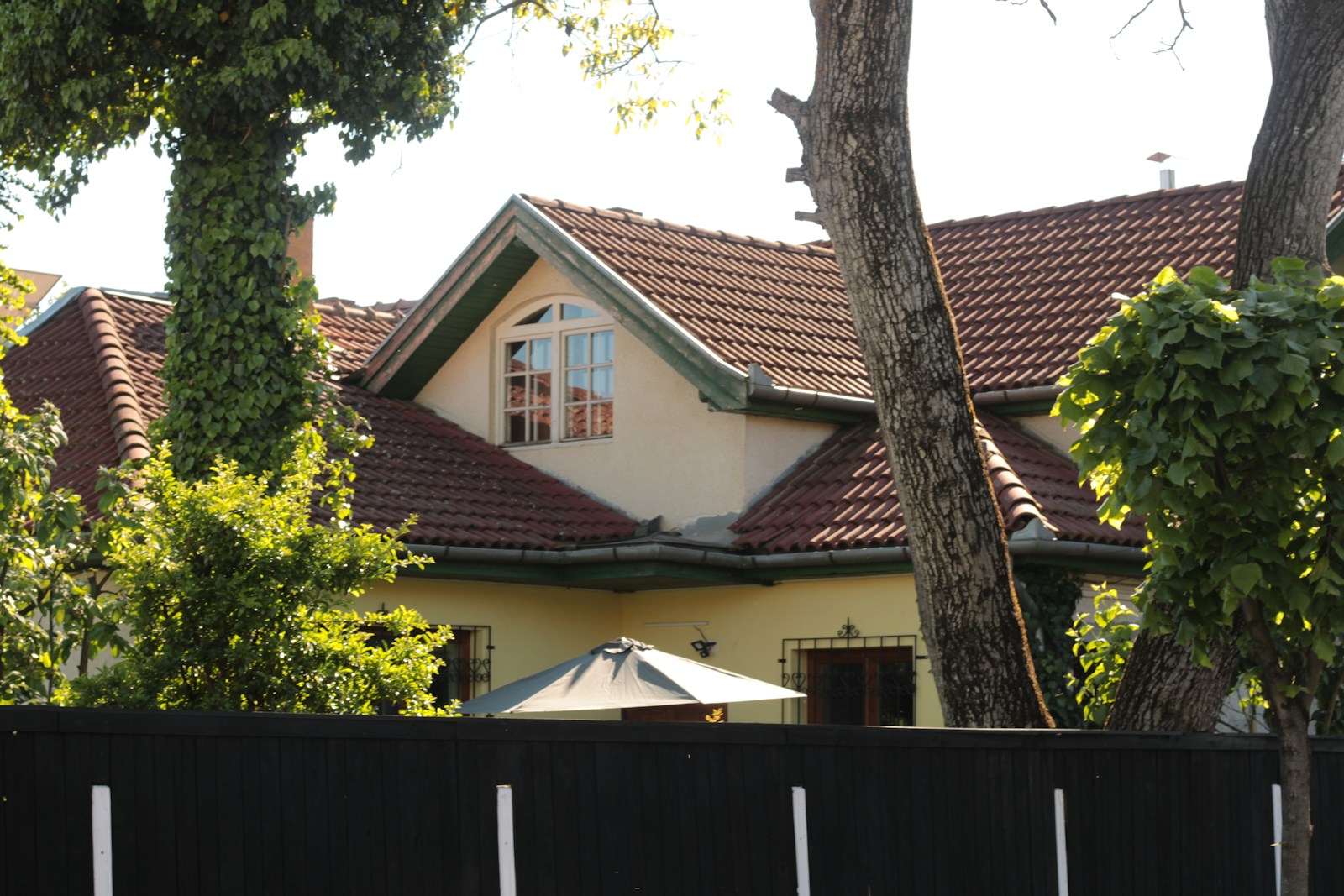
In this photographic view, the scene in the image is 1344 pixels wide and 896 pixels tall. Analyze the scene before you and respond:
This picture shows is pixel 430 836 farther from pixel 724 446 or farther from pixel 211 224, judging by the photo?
pixel 724 446

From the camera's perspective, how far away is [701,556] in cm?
1412

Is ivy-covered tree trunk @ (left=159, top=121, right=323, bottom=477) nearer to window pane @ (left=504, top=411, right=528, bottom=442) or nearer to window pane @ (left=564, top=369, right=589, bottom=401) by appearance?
window pane @ (left=564, top=369, right=589, bottom=401)

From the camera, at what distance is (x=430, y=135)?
13516mm

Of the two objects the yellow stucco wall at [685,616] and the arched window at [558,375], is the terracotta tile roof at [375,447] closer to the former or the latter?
the arched window at [558,375]

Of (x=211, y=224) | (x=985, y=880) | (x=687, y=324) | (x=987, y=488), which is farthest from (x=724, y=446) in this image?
(x=985, y=880)

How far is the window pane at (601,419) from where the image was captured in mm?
16406

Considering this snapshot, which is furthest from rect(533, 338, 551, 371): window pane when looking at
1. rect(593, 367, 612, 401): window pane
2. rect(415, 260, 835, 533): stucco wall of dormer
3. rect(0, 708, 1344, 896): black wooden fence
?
rect(0, 708, 1344, 896): black wooden fence

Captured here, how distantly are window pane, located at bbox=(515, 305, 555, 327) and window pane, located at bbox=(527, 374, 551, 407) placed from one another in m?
0.53

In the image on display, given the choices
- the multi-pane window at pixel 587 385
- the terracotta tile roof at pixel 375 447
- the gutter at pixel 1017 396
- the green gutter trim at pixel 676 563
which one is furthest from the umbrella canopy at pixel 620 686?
the multi-pane window at pixel 587 385

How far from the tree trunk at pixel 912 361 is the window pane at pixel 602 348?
687cm

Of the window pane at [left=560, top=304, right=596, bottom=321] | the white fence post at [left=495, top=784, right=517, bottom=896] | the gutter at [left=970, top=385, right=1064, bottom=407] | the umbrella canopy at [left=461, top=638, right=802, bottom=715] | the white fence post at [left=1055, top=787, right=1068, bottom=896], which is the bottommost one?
the white fence post at [left=1055, top=787, right=1068, bottom=896]

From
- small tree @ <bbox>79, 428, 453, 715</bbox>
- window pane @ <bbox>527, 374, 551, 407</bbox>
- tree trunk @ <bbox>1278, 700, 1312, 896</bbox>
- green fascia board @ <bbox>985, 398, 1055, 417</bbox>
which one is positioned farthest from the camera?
window pane @ <bbox>527, 374, 551, 407</bbox>

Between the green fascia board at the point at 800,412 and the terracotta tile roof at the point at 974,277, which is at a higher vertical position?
the terracotta tile roof at the point at 974,277

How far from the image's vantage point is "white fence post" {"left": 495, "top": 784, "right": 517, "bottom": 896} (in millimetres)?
6469
